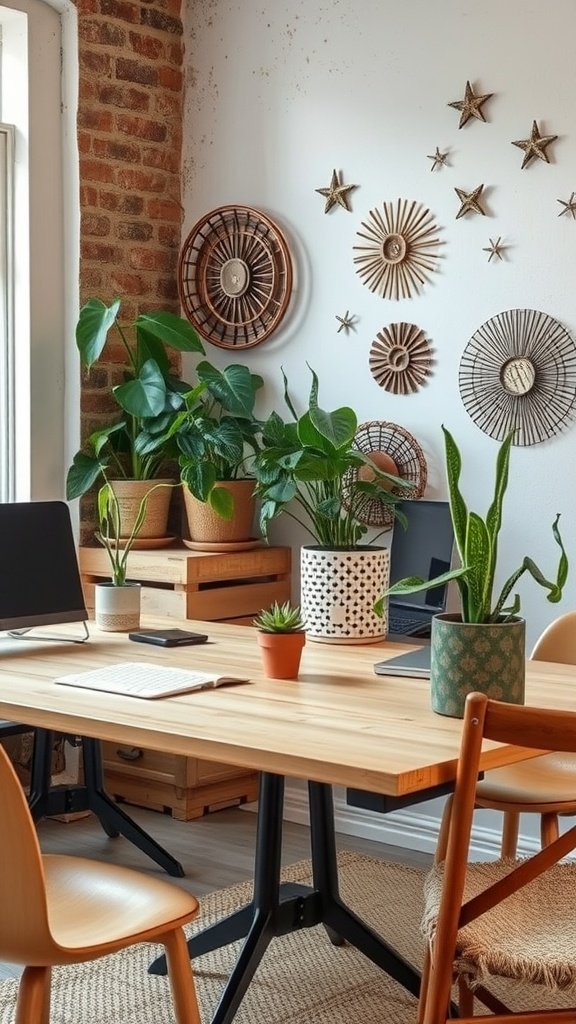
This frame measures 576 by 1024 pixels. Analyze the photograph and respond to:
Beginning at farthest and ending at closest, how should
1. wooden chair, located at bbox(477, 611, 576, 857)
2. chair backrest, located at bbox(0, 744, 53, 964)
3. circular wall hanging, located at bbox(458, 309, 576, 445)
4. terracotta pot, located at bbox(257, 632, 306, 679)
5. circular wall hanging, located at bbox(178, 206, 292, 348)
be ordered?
circular wall hanging, located at bbox(178, 206, 292, 348)
circular wall hanging, located at bbox(458, 309, 576, 445)
wooden chair, located at bbox(477, 611, 576, 857)
terracotta pot, located at bbox(257, 632, 306, 679)
chair backrest, located at bbox(0, 744, 53, 964)

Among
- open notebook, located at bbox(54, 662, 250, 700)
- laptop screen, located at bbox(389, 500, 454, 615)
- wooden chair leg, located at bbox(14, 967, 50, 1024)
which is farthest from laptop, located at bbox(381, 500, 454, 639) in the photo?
wooden chair leg, located at bbox(14, 967, 50, 1024)

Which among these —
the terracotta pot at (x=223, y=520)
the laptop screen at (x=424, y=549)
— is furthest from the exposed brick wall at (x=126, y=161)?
the laptop screen at (x=424, y=549)

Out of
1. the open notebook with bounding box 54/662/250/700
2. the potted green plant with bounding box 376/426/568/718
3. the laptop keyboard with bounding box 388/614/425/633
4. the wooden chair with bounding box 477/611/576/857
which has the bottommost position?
the wooden chair with bounding box 477/611/576/857

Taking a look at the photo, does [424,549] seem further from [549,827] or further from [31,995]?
[31,995]

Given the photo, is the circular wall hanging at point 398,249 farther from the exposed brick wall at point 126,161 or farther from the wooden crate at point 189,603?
the wooden crate at point 189,603

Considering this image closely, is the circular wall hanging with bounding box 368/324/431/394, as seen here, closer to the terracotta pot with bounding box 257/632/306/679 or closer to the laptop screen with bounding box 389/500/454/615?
the laptop screen with bounding box 389/500/454/615

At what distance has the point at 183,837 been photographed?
3928mm

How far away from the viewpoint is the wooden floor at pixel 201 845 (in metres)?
3.63

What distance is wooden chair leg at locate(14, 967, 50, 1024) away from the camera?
1785mm

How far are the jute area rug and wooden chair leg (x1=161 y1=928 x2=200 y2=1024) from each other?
84 cm

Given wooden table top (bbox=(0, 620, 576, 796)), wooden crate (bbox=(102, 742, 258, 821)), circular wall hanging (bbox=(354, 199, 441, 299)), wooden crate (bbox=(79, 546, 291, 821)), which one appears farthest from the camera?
wooden crate (bbox=(102, 742, 258, 821))

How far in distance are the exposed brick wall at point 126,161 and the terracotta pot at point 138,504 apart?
0.65 feet

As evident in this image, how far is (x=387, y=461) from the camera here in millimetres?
3961

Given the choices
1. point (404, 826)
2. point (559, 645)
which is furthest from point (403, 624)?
point (559, 645)
